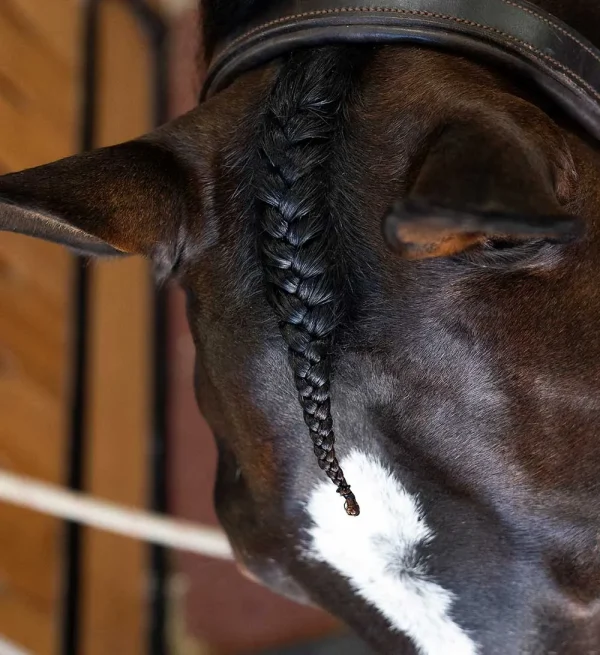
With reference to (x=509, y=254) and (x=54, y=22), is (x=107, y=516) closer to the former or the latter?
(x=509, y=254)

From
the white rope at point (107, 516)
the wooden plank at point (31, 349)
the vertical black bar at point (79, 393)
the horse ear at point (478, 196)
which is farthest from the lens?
the vertical black bar at point (79, 393)

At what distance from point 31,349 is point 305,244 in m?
1.33

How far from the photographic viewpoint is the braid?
0.61m

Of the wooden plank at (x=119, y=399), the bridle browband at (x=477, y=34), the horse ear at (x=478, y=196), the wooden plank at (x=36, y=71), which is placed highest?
the bridle browband at (x=477, y=34)

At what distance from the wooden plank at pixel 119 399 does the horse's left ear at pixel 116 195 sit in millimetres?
1308

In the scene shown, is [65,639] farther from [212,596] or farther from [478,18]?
[478,18]

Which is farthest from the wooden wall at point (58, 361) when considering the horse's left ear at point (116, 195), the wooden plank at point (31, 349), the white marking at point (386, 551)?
the white marking at point (386, 551)

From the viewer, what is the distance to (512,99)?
62 centimetres

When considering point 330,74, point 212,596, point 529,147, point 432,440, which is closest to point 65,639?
point 212,596

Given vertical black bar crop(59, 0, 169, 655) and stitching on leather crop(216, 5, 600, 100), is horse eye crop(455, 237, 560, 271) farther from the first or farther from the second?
vertical black bar crop(59, 0, 169, 655)

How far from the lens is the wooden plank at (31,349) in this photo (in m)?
1.63

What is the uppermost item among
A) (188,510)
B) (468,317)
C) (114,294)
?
(468,317)

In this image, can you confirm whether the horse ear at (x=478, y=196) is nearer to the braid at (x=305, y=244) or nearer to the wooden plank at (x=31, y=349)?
the braid at (x=305, y=244)

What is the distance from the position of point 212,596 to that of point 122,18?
156 cm
